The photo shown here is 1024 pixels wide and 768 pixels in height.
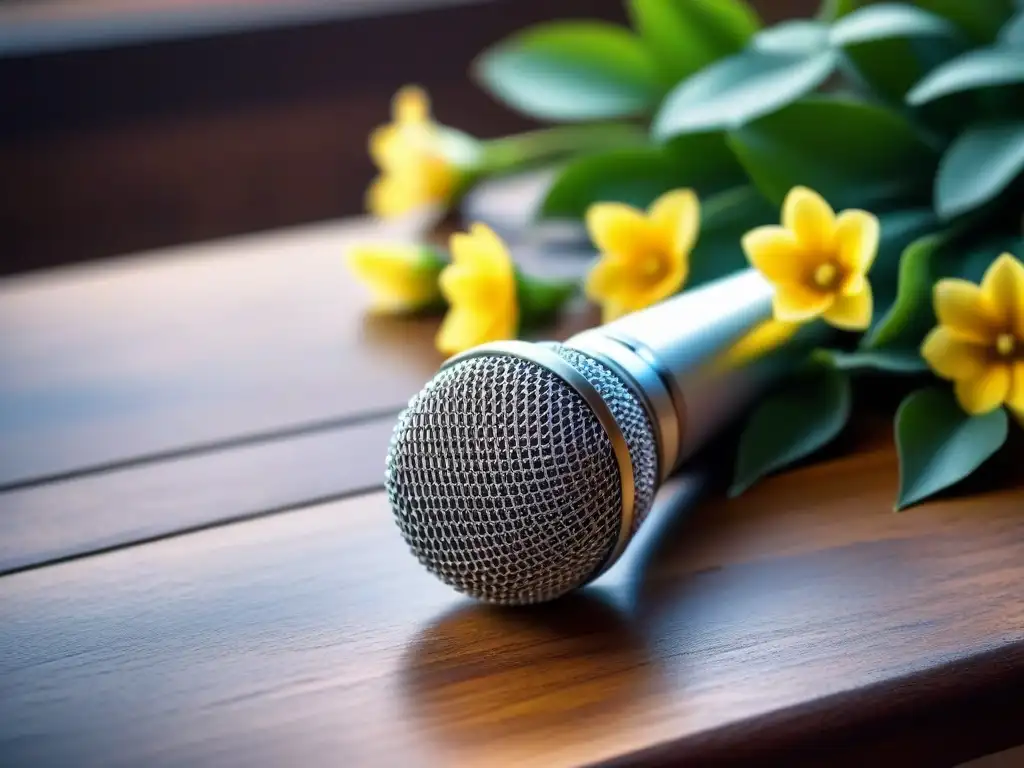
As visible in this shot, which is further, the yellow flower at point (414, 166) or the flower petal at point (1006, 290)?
the yellow flower at point (414, 166)

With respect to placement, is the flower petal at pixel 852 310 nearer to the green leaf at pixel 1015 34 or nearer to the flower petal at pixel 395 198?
the green leaf at pixel 1015 34

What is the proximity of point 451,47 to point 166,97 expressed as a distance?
0.35 metres

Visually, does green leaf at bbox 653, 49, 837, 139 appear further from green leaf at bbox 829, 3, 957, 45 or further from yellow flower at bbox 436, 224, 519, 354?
yellow flower at bbox 436, 224, 519, 354

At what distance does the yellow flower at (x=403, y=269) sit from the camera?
820mm

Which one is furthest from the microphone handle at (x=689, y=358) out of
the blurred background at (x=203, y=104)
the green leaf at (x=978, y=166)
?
the blurred background at (x=203, y=104)

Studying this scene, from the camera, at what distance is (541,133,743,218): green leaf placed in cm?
78

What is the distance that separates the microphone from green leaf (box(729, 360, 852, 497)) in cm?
9

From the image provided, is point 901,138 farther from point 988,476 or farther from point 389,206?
point 389,206

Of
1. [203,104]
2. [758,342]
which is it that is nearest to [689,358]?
[758,342]

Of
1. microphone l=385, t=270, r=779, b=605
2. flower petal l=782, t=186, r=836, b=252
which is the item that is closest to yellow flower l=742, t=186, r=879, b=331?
flower petal l=782, t=186, r=836, b=252

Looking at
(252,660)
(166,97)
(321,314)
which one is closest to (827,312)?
(252,660)

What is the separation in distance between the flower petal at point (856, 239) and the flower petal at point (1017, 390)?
0.27ft

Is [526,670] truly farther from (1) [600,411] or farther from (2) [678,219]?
(2) [678,219]

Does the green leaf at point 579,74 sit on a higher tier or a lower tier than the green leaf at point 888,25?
higher
